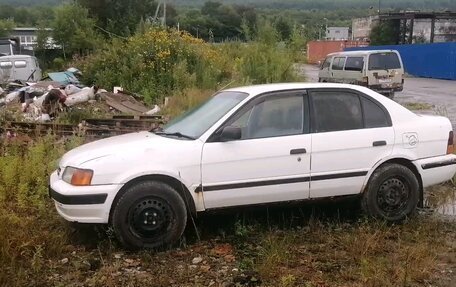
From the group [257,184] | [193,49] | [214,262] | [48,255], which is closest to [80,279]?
[48,255]

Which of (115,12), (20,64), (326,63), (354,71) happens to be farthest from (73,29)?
(354,71)

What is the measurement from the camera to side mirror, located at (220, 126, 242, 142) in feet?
17.8

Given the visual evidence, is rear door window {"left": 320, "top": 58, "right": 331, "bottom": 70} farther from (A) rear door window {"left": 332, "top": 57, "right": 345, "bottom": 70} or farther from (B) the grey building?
(B) the grey building

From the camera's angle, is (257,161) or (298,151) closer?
(257,161)

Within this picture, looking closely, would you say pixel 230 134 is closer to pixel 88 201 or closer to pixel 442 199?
pixel 88 201

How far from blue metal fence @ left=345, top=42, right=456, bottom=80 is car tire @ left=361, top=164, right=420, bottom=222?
32.2 m

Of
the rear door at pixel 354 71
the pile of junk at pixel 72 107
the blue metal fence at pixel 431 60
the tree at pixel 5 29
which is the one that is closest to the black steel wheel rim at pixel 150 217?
the pile of junk at pixel 72 107

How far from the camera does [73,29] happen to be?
127 feet

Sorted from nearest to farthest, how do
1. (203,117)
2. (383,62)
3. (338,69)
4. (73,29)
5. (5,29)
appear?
(203,117) → (383,62) → (338,69) → (73,29) → (5,29)

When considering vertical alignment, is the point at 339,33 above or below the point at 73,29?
below

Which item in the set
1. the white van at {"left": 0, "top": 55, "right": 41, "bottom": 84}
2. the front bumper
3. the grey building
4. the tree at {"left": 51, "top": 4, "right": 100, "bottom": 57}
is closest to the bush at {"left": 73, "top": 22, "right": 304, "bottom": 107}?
the white van at {"left": 0, "top": 55, "right": 41, "bottom": 84}

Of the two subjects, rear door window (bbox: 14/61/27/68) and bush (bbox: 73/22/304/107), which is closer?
bush (bbox: 73/22/304/107)

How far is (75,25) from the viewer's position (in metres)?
38.3

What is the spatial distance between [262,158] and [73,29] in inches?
1408
